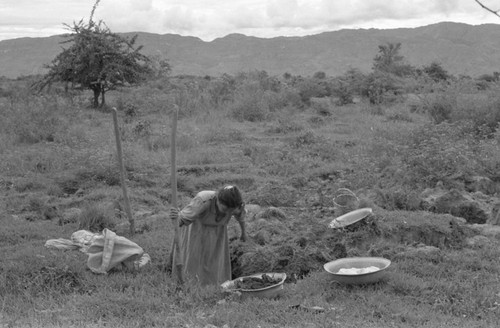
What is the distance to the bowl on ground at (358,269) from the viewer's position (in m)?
5.15

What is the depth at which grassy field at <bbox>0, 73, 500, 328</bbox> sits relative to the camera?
4762 mm

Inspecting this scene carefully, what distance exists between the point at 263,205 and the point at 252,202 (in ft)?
0.53

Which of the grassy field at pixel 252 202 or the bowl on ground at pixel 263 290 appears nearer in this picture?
the grassy field at pixel 252 202

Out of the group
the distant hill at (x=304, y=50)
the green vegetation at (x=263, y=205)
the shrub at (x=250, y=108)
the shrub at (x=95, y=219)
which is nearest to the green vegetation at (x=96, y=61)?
the green vegetation at (x=263, y=205)

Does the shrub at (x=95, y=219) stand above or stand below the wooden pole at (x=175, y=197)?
below

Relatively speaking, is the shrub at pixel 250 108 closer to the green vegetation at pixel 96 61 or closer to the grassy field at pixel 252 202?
the grassy field at pixel 252 202

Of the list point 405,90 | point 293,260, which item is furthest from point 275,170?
point 405,90

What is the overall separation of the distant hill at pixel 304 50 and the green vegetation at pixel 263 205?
43323 millimetres

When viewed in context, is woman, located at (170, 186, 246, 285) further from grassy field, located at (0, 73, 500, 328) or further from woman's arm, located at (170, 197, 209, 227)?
grassy field, located at (0, 73, 500, 328)

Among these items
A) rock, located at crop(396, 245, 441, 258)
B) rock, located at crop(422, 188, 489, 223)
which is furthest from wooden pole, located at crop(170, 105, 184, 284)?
rock, located at crop(422, 188, 489, 223)

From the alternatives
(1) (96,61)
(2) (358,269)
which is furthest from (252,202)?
(1) (96,61)

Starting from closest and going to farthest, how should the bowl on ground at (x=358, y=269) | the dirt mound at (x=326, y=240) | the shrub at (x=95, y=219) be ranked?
the bowl on ground at (x=358, y=269), the dirt mound at (x=326, y=240), the shrub at (x=95, y=219)

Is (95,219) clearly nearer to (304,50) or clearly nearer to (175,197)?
(175,197)

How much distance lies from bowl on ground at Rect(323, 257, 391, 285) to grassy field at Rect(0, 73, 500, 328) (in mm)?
76
